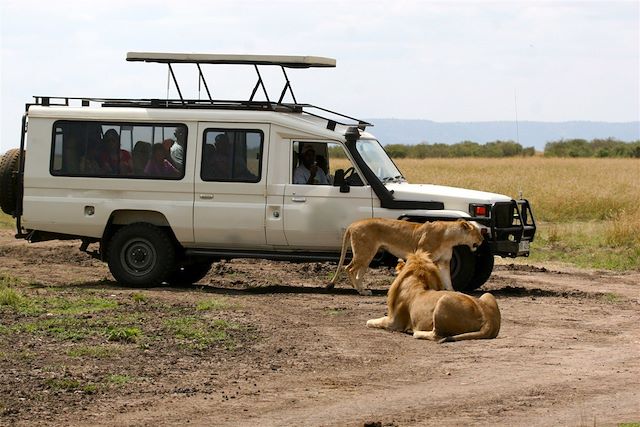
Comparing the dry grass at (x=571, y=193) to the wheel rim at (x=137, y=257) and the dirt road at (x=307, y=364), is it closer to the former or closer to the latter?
the wheel rim at (x=137, y=257)

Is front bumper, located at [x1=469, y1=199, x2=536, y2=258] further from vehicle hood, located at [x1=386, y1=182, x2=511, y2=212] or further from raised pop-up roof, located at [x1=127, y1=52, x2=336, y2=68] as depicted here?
raised pop-up roof, located at [x1=127, y1=52, x2=336, y2=68]

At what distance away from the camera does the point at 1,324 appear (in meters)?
11.7

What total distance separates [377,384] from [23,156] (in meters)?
7.62

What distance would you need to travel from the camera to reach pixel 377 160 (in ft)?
50.0

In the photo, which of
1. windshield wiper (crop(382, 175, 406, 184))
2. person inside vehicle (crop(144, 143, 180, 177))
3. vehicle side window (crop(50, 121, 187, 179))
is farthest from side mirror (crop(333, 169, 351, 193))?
person inside vehicle (crop(144, 143, 180, 177))

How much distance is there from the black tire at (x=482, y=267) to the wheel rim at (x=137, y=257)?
3.68 meters

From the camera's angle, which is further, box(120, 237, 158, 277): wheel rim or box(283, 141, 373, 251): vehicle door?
box(120, 237, 158, 277): wheel rim

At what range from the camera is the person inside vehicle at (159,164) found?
15.2 m

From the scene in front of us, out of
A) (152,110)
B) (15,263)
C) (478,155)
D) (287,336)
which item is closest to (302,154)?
(152,110)

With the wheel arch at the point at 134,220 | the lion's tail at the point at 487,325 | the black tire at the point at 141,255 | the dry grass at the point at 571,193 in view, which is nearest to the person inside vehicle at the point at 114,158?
the wheel arch at the point at 134,220

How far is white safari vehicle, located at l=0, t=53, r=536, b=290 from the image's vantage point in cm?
1477

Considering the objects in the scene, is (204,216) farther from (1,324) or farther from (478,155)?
(478,155)

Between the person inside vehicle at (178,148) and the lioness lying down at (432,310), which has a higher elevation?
the person inside vehicle at (178,148)

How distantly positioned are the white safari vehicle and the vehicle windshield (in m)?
0.02
